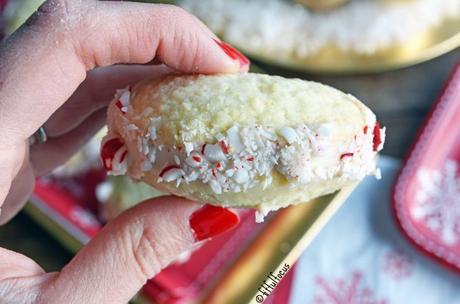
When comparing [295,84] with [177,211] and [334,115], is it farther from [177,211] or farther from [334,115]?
[177,211]

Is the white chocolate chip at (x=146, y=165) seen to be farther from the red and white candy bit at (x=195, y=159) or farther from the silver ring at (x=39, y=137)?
the silver ring at (x=39, y=137)

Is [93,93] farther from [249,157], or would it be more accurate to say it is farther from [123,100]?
[249,157]

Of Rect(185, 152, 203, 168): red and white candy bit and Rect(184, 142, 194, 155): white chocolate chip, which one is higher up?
Rect(184, 142, 194, 155): white chocolate chip

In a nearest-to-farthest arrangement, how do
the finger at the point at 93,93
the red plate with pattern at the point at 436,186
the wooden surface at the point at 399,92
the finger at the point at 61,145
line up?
the finger at the point at 93,93, the finger at the point at 61,145, the red plate with pattern at the point at 436,186, the wooden surface at the point at 399,92

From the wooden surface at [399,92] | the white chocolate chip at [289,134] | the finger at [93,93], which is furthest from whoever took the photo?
the wooden surface at [399,92]

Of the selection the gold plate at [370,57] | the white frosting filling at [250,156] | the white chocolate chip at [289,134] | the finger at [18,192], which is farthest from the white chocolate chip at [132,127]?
the gold plate at [370,57]

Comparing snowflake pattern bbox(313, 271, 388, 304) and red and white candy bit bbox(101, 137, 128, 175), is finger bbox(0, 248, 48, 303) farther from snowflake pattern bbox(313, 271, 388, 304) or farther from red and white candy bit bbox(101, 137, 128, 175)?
snowflake pattern bbox(313, 271, 388, 304)

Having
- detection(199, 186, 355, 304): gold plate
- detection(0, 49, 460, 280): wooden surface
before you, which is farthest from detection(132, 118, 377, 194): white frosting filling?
detection(0, 49, 460, 280): wooden surface

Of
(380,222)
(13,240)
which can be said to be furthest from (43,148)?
(380,222)
